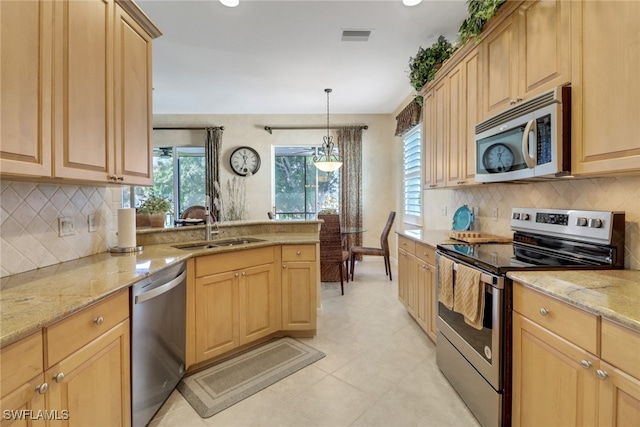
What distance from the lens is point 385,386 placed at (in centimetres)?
202

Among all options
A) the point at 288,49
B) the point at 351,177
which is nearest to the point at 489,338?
the point at 288,49

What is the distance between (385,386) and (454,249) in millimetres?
1044

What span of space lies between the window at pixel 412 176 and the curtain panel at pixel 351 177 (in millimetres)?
938

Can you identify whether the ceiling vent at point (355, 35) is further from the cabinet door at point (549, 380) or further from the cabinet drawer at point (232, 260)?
the cabinet door at point (549, 380)

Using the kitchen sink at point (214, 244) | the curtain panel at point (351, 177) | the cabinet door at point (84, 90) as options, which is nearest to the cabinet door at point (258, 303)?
the kitchen sink at point (214, 244)

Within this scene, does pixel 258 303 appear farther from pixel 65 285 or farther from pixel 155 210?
pixel 65 285

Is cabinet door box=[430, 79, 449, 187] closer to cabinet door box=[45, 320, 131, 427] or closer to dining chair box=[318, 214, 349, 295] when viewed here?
dining chair box=[318, 214, 349, 295]

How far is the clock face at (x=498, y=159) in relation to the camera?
1.89 meters

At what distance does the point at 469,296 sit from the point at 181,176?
593 centimetres

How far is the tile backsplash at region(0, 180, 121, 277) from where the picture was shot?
4.77 ft

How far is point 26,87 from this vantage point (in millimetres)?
1170

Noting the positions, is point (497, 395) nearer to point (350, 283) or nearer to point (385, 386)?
point (385, 386)

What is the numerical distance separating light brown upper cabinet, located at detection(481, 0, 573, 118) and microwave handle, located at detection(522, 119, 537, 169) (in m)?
0.21

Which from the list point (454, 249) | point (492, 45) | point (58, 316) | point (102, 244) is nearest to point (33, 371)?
point (58, 316)
